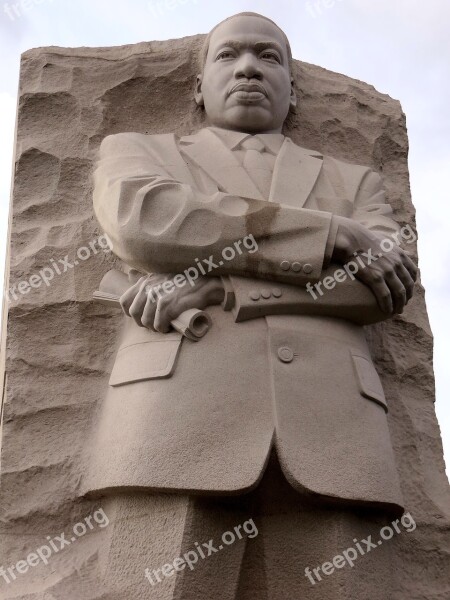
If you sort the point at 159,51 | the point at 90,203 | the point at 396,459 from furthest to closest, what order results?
the point at 159,51 < the point at 90,203 < the point at 396,459

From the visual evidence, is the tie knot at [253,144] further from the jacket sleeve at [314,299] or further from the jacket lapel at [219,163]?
the jacket sleeve at [314,299]

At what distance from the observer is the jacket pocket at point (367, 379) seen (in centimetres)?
329

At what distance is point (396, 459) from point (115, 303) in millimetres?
1188

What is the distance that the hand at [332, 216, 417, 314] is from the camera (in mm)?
3367

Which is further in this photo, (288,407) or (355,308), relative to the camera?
(355,308)

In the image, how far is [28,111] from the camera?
4219 mm

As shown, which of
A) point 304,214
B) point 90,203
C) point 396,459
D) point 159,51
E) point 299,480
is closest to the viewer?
point 299,480

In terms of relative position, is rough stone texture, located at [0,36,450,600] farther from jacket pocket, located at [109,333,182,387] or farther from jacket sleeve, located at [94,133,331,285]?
jacket sleeve, located at [94,133,331,285]

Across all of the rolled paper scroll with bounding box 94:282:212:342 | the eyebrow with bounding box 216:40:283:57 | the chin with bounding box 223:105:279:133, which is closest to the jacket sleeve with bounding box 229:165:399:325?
the rolled paper scroll with bounding box 94:282:212:342

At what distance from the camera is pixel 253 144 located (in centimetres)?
392

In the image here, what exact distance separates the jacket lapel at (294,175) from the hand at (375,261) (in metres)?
0.29

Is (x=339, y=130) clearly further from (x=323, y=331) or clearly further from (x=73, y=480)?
(x=73, y=480)

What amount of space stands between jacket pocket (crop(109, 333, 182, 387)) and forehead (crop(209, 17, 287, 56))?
145 cm

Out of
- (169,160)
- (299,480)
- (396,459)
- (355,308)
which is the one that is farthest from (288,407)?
(169,160)
